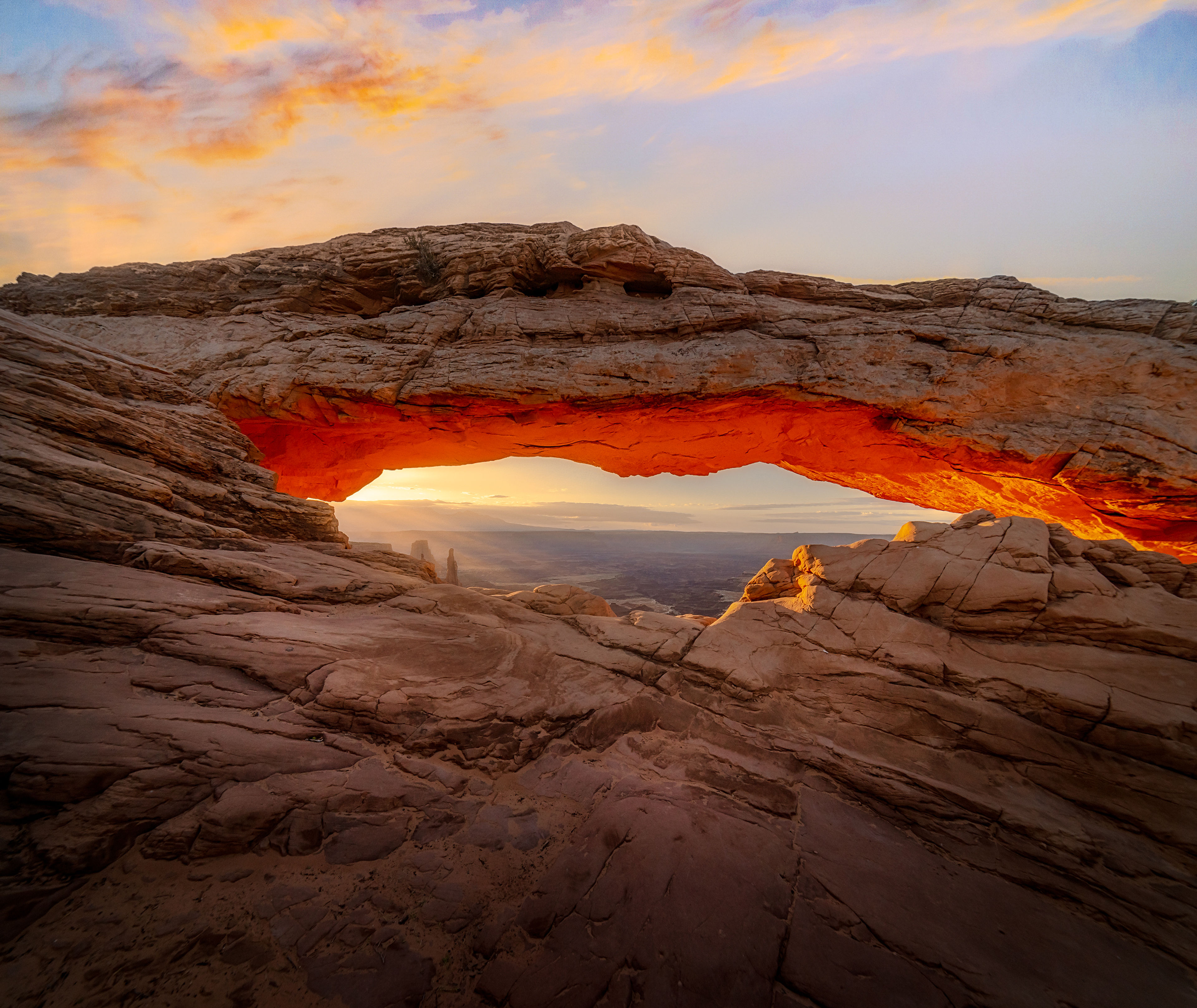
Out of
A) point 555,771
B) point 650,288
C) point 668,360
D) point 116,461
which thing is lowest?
point 555,771

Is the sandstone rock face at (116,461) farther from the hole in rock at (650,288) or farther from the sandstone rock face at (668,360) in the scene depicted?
the hole in rock at (650,288)

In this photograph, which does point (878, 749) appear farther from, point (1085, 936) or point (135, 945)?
point (135, 945)

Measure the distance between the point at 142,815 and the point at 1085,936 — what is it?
10.6 meters

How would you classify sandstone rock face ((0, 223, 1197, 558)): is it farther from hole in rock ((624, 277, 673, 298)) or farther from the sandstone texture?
the sandstone texture

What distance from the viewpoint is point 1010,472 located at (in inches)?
487

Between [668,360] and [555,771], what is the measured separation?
1100 cm

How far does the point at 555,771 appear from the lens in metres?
6.53

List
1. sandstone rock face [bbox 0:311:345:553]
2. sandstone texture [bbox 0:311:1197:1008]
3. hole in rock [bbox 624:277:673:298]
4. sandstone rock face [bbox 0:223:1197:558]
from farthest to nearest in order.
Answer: hole in rock [bbox 624:277:673:298] → sandstone rock face [bbox 0:223:1197:558] → sandstone rock face [bbox 0:311:345:553] → sandstone texture [bbox 0:311:1197:1008]

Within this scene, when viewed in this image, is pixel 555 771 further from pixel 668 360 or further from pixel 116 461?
pixel 668 360

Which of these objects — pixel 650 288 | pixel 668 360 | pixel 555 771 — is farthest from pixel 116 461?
pixel 650 288

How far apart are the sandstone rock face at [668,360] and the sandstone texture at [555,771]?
4.57 metres

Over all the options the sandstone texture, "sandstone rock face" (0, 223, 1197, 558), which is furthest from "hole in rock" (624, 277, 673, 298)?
the sandstone texture

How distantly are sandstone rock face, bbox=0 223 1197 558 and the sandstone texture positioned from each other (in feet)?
15.0

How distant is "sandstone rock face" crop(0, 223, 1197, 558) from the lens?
11453 mm
